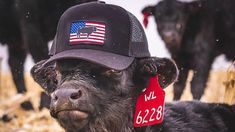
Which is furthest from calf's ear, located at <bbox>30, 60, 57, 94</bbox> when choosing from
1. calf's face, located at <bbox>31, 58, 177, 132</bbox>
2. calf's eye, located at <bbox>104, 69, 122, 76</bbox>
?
calf's eye, located at <bbox>104, 69, 122, 76</bbox>

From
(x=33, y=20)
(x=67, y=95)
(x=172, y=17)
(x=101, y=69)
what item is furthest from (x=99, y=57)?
(x=172, y=17)

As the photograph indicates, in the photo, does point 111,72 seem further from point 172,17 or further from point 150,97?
point 172,17

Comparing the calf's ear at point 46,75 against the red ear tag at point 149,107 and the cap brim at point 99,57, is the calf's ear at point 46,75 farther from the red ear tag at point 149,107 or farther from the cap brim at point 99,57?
the red ear tag at point 149,107

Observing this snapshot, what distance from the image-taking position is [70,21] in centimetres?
325

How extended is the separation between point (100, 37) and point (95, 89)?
0.95 ft

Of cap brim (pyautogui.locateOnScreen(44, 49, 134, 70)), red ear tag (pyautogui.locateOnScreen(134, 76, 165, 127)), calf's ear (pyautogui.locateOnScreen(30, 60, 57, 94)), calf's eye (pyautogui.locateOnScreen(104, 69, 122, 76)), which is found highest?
cap brim (pyautogui.locateOnScreen(44, 49, 134, 70))

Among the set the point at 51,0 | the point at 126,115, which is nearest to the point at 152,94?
the point at 126,115

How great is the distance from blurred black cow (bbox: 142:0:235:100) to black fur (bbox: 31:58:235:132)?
3.80 meters

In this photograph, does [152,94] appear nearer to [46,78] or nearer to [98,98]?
[98,98]

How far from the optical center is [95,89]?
306cm

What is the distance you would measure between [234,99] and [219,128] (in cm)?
114

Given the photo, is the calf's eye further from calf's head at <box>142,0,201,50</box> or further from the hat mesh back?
calf's head at <box>142,0,201,50</box>

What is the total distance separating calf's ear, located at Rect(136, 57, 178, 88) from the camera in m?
3.31

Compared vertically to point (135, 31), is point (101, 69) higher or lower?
lower
